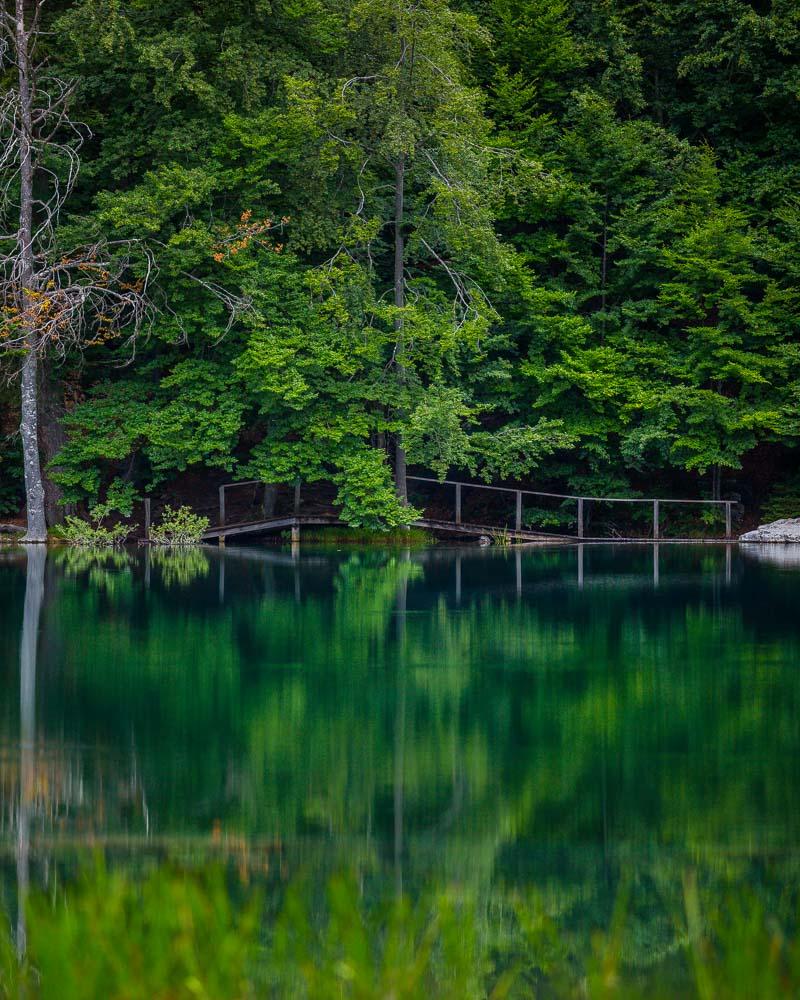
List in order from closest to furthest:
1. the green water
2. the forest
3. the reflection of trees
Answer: the green water
the reflection of trees
the forest

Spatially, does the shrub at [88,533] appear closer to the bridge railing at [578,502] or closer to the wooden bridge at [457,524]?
the wooden bridge at [457,524]

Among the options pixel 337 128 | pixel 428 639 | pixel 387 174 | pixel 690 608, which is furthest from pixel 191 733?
pixel 387 174

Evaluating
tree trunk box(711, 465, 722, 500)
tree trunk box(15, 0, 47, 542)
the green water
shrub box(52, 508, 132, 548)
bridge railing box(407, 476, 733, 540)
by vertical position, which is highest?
tree trunk box(15, 0, 47, 542)

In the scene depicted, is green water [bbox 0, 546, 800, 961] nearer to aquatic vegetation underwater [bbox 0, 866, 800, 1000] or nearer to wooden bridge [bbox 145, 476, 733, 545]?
aquatic vegetation underwater [bbox 0, 866, 800, 1000]

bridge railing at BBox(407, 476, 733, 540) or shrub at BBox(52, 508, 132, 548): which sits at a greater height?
bridge railing at BBox(407, 476, 733, 540)

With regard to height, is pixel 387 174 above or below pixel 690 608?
above

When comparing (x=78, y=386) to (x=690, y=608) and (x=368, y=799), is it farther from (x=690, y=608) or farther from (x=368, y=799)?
(x=368, y=799)

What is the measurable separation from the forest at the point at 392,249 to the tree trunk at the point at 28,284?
0.06 m

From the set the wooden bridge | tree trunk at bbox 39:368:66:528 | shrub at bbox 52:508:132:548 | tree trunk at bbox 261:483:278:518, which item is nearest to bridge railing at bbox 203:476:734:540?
the wooden bridge

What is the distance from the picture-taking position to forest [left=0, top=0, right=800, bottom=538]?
82.5ft

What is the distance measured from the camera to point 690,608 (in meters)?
16.2

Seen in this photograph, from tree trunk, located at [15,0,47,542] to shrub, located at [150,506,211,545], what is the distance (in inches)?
87.0

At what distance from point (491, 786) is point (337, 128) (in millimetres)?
20687

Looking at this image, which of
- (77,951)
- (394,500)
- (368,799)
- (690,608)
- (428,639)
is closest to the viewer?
(77,951)
